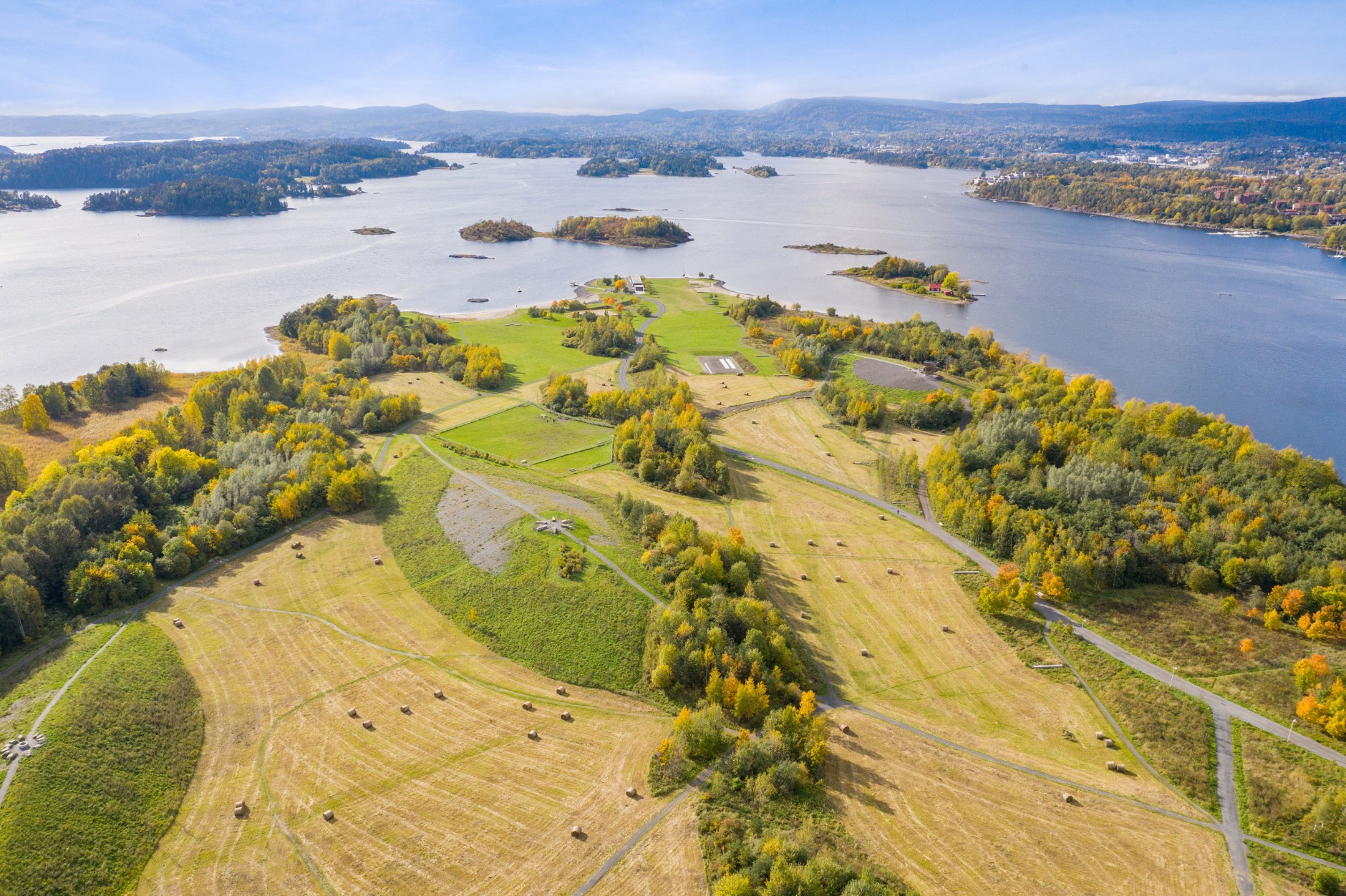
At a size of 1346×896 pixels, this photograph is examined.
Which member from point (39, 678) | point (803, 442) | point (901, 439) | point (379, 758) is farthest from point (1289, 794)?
point (39, 678)

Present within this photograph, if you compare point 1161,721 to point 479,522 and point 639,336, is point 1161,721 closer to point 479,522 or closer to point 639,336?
point 479,522

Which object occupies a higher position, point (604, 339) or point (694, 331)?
point (604, 339)

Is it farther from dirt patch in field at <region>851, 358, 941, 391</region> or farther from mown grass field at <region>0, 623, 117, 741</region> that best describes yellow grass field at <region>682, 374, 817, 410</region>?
mown grass field at <region>0, 623, 117, 741</region>

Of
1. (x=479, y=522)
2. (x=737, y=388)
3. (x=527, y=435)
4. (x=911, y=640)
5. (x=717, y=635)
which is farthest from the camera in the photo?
(x=737, y=388)

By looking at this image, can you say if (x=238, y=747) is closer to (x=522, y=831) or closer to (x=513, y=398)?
(x=522, y=831)

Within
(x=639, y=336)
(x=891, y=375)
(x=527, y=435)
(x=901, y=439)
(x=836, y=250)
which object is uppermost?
(x=836, y=250)
